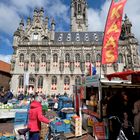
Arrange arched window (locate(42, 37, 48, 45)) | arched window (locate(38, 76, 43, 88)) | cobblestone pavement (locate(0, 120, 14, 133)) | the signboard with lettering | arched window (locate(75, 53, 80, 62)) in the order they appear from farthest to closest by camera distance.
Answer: the signboard with lettering → arched window (locate(42, 37, 48, 45)) → arched window (locate(75, 53, 80, 62)) → arched window (locate(38, 76, 43, 88)) → cobblestone pavement (locate(0, 120, 14, 133))

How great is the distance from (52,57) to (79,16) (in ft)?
60.8

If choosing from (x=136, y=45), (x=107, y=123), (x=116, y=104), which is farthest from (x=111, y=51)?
(x=136, y=45)

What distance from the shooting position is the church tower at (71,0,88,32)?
46.9 metres

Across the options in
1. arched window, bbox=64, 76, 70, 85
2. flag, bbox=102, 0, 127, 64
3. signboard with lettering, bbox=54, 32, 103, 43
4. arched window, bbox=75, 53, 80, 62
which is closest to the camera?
Result: flag, bbox=102, 0, 127, 64

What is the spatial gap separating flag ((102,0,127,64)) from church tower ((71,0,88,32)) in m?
39.0

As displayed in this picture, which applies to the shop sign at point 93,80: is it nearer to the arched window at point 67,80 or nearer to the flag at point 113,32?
the flag at point 113,32

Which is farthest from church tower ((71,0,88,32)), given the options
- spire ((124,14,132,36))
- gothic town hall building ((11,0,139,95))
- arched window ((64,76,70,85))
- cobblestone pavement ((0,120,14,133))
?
cobblestone pavement ((0,120,14,133))

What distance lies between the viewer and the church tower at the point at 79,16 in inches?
1848

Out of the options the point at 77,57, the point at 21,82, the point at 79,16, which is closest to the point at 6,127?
the point at 21,82

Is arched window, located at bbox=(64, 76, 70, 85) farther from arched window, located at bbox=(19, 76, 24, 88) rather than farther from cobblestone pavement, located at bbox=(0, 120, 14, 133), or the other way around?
cobblestone pavement, located at bbox=(0, 120, 14, 133)

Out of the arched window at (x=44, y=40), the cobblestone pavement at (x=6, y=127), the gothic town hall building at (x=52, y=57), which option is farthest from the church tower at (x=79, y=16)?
the cobblestone pavement at (x=6, y=127)

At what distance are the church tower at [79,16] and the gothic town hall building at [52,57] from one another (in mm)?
10089

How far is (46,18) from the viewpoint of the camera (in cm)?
3747

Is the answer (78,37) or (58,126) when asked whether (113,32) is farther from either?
(78,37)
